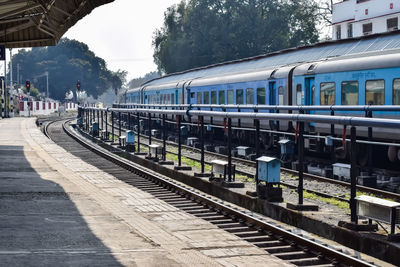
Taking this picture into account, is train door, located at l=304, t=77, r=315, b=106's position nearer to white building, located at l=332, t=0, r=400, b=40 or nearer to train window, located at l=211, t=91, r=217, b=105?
train window, located at l=211, t=91, r=217, b=105

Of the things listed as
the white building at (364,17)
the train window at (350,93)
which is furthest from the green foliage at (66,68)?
the train window at (350,93)

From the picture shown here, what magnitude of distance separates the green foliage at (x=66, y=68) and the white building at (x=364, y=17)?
343 ft

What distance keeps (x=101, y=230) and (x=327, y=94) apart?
39.5 ft

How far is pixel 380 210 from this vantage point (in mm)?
8867

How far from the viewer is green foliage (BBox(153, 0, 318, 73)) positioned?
84.6 m

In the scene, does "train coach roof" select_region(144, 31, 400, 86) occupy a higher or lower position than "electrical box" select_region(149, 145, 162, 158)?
higher

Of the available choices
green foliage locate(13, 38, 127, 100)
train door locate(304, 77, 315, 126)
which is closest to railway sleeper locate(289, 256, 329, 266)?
train door locate(304, 77, 315, 126)

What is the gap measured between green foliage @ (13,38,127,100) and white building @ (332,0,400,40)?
104643 mm

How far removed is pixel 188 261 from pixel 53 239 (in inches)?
88.0

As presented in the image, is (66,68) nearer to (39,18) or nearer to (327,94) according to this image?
(39,18)

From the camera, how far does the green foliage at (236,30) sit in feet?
278

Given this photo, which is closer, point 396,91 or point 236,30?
point 396,91

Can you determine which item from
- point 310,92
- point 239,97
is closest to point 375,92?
point 310,92

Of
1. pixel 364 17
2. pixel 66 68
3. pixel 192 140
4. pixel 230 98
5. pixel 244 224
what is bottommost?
pixel 244 224
